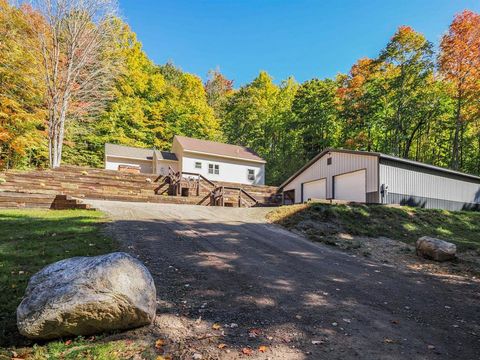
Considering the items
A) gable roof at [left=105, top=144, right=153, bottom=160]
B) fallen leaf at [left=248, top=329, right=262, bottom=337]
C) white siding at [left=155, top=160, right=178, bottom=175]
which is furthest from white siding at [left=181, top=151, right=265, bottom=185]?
fallen leaf at [left=248, top=329, right=262, bottom=337]

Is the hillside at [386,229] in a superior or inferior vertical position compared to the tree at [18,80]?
inferior

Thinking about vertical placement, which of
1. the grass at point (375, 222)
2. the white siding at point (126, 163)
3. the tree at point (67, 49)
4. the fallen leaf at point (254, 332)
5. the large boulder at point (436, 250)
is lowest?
the fallen leaf at point (254, 332)

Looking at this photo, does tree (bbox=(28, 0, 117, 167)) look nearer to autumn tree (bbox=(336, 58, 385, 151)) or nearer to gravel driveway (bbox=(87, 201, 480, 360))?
gravel driveway (bbox=(87, 201, 480, 360))

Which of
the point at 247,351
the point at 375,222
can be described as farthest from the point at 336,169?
the point at 247,351

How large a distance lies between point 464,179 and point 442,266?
1605 cm

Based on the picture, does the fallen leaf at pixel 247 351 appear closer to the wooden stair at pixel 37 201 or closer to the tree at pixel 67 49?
the wooden stair at pixel 37 201

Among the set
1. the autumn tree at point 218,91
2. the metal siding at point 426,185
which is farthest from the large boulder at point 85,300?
the autumn tree at point 218,91

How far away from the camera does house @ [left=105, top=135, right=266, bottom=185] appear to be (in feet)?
88.5

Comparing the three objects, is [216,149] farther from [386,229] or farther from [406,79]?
[386,229]

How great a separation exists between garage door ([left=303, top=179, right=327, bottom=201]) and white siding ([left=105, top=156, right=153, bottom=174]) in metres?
16.3

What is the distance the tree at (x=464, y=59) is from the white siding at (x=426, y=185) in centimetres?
776

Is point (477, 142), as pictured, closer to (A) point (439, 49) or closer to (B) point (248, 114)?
(A) point (439, 49)

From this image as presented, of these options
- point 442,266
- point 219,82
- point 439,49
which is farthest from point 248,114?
point 442,266

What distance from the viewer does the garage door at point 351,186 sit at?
16.9 m
